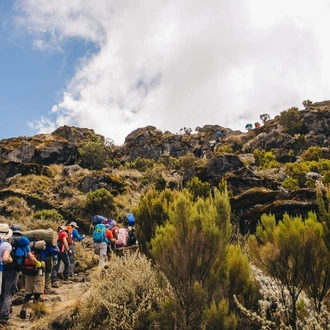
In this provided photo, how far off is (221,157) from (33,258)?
1190cm

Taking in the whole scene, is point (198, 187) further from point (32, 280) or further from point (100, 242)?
point (32, 280)

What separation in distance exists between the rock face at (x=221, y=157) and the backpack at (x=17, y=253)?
5.33m

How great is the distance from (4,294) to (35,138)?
35554 millimetres

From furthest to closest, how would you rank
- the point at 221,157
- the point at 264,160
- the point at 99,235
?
the point at 264,160 < the point at 221,157 < the point at 99,235

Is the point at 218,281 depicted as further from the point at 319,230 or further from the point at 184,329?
the point at 319,230

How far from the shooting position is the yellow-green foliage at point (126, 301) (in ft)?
16.1

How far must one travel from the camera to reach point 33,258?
6512 millimetres

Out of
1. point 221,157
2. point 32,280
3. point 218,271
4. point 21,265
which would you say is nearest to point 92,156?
point 221,157

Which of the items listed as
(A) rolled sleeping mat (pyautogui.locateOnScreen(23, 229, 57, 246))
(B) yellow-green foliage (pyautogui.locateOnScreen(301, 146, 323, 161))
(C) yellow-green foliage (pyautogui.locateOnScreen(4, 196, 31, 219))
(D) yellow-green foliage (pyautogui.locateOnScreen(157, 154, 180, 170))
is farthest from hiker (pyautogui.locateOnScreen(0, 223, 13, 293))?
(D) yellow-green foliage (pyautogui.locateOnScreen(157, 154, 180, 170))

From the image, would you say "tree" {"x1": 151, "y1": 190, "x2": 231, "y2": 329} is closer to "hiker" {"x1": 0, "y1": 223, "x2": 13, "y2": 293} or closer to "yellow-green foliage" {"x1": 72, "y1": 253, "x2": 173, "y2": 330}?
"yellow-green foliage" {"x1": 72, "y1": 253, "x2": 173, "y2": 330}

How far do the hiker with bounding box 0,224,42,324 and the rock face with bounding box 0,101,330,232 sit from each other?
17.5 ft

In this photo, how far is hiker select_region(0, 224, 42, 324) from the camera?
5.81 meters

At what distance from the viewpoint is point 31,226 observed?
13.5 metres

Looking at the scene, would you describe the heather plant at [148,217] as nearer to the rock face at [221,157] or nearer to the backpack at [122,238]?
the rock face at [221,157]
